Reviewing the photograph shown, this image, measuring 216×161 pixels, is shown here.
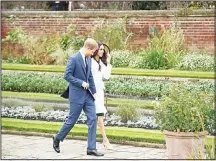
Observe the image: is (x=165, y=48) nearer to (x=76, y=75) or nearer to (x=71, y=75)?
(x=76, y=75)

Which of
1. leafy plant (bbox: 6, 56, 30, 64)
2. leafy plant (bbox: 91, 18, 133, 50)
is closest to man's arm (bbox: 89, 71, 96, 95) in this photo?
leafy plant (bbox: 91, 18, 133, 50)

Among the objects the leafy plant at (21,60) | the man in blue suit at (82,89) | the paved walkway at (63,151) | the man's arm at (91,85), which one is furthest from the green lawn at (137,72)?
the man in blue suit at (82,89)

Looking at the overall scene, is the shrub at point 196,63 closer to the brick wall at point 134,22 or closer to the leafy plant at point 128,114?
the brick wall at point 134,22

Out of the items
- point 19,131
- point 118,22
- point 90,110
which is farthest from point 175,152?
point 118,22

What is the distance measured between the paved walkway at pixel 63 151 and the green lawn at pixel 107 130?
24cm

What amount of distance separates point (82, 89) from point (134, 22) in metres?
12.2

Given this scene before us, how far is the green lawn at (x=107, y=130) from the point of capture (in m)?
9.73

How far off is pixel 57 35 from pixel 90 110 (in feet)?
43.8

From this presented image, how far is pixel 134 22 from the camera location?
68.5 feet

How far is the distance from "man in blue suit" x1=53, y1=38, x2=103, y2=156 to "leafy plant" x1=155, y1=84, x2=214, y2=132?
970 mm

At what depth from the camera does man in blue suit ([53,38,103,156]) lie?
8852 millimetres

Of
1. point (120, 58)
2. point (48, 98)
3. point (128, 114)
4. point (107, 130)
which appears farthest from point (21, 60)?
point (107, 130)

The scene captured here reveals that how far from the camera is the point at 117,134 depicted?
33.1ft

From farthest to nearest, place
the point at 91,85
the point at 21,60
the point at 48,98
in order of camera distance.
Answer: the point at 21,60 → the point at 48,98 → the point at 91,85
